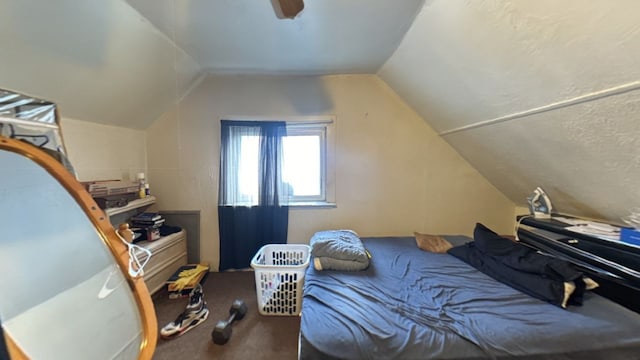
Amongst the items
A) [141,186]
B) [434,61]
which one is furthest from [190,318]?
[434,61]

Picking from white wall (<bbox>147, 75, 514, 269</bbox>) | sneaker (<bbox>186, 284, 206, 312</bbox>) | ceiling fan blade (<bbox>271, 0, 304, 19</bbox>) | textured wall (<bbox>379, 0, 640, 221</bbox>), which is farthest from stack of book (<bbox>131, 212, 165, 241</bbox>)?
textured wall (<bbox>379, 0, 640, 221</bbox>)

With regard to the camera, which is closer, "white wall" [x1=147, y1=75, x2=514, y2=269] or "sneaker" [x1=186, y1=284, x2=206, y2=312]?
"sneaker" [x1=186, y1=284, x2=206, y2=312]

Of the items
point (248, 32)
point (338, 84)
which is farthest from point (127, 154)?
point (338, 84)

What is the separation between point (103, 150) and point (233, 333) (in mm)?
1866

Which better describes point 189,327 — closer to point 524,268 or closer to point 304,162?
point 304,162

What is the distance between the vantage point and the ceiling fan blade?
3.56 feet

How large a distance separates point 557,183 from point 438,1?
64.7 inches

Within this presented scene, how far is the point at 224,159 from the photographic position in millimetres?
2641

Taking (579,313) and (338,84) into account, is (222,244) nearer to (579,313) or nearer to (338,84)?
(338,84)

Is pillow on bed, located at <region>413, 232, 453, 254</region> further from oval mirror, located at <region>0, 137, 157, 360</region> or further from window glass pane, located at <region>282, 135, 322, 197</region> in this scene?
oval mirror, located at <region>0, 137, 157, 360</region>

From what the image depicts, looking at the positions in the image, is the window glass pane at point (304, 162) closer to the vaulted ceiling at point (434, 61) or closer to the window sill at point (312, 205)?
the window sill at point (312, 205)

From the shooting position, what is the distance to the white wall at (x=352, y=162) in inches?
106

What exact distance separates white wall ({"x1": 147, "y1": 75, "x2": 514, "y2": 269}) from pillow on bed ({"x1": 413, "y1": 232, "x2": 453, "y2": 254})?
472 mm

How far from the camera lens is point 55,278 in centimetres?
104
